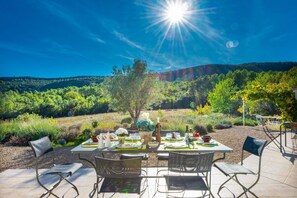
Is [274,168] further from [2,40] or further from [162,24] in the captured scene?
[2,40]

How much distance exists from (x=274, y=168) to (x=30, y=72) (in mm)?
16847

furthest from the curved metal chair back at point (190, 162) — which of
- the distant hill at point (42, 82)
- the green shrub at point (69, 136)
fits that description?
the distant hill at point (42, 82)

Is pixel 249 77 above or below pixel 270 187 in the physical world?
above

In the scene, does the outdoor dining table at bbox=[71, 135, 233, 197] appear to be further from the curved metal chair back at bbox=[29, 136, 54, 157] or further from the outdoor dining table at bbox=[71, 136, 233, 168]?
the curved metal chair back at bbox=[29, 136, 54, 157]

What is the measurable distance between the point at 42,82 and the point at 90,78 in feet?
14.3

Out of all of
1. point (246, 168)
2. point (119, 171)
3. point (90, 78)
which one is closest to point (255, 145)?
point (246, 168)

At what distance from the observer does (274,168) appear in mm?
3855

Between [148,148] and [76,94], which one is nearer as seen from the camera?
[148,148]

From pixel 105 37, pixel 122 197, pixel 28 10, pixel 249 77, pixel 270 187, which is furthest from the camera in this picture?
pixel 249 77

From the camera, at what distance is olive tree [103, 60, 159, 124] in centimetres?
970

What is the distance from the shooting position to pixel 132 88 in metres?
9.63

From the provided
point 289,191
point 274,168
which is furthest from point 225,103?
point 289,191

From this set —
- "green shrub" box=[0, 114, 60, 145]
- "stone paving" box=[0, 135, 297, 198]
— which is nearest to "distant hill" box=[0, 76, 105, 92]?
"green shrub" box=[0, 114, 60, 145]

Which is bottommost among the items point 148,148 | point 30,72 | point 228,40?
point 148,148
